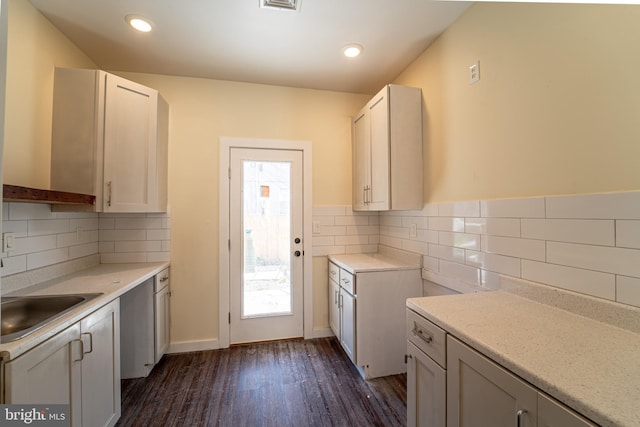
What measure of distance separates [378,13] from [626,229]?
177 centimetres

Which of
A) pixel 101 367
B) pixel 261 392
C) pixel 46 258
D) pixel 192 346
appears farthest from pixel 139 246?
pixel 261 392

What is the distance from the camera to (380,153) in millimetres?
2211

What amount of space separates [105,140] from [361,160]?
215 centimetres

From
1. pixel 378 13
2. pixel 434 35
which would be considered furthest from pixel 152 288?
pixel 434 35

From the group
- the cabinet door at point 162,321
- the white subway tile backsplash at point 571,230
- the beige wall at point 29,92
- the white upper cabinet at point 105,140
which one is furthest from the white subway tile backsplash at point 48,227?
the white subway tile backsplash at point 571,230

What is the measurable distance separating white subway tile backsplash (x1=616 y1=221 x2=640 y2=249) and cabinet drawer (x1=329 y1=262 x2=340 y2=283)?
5.96 ft

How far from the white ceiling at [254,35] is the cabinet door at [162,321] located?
2050 millimetres

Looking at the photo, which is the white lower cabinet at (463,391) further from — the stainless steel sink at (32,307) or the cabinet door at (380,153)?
the stainless steel sink at (32,307)

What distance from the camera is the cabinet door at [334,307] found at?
245cm

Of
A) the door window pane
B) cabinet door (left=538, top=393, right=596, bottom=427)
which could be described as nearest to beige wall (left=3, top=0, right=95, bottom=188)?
the door window pane

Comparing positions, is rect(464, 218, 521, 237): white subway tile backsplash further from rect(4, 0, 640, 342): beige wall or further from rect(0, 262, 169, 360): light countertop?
rect(0, 262, 169, 360): light countertop

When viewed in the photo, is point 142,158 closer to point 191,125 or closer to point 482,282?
point 191,125

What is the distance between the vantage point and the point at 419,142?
215cm

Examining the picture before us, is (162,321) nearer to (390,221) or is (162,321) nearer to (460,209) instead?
(390,221)
